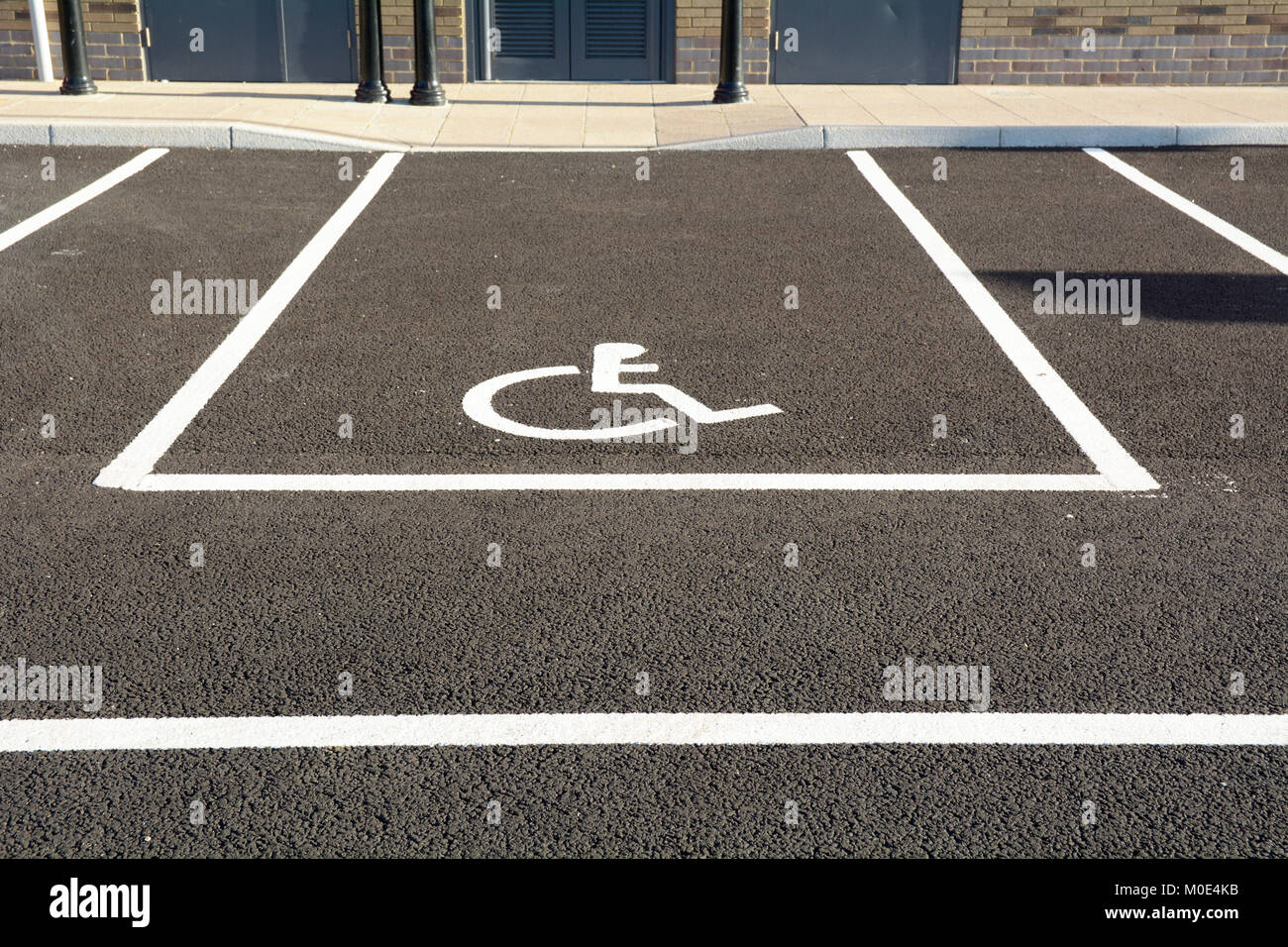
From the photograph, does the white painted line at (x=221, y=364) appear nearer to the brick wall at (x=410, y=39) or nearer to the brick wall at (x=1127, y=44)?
the brick wall at (x=410, y=39)

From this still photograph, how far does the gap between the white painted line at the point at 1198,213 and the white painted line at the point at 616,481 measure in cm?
391

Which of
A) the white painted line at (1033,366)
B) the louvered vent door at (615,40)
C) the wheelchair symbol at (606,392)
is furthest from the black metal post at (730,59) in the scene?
the wheelchair symbol at (606,392)

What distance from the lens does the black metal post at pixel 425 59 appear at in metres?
13.1

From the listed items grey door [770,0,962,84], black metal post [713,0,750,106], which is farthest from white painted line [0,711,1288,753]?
grey door [770,0,962,84]

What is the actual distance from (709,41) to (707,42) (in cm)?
2

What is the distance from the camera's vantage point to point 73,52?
13602 mm

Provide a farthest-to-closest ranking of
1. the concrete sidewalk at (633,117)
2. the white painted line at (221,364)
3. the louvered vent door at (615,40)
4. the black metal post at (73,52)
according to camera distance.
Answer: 1. the louvered vent door at (615,40)
2. the black metal post at (73,52)
3. the concrete sidewalk at (633,117)
4. the white painted line at (221,364)

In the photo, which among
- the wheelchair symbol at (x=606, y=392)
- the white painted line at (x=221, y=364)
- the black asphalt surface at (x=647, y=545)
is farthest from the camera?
the wheelchair symbol at (x=606, y=392)

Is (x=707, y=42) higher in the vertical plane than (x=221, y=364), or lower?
higher

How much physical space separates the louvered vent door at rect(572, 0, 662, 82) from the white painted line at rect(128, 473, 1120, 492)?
11236 millimetres

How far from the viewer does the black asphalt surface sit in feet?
11.1

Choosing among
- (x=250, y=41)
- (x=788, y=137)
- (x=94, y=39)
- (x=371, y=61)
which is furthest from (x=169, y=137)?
(x=788, y=137)

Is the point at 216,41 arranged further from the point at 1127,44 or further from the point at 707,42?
the point at 1127,44

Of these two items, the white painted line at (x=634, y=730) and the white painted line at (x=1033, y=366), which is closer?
the white painted line at (x=634, y=730)
